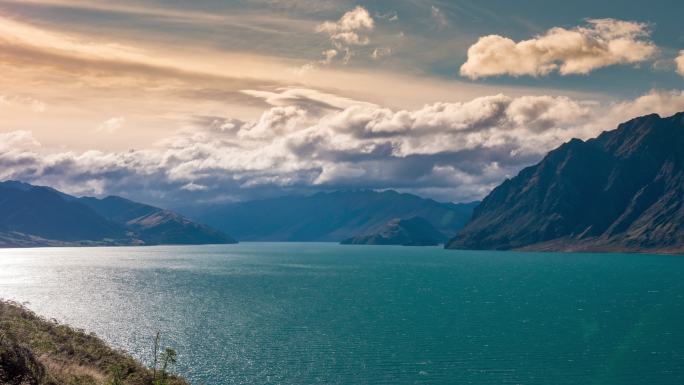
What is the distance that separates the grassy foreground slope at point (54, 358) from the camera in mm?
51344

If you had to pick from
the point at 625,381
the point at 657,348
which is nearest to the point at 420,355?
the point at 625,381

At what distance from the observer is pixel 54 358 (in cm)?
6994

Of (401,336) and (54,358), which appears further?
(401,336)

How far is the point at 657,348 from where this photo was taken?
356 ft

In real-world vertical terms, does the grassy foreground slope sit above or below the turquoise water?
above

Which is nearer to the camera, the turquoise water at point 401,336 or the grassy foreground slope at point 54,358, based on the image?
the grassy foreground slope at point 54,358

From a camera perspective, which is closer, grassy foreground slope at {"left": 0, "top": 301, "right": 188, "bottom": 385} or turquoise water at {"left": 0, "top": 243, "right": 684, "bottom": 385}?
grassy foreground slope at {"left": 0, "top": 301, "right": 188, "bottom": 385}

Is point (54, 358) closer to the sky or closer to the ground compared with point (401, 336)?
closer to the sky

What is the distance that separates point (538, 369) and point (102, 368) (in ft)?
228

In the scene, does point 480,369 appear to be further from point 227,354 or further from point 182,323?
point 182,323

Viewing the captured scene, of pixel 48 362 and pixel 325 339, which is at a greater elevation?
pixel 48 362

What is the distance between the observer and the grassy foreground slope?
51.3 meters

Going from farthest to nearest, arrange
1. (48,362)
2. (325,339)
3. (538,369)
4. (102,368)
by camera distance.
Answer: (325,339) < (538,369) < (102,368) < (48,362)

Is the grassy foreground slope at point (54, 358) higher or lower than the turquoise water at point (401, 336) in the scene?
higher
